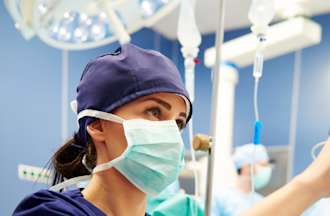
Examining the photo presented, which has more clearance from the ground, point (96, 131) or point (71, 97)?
point (71, 97)

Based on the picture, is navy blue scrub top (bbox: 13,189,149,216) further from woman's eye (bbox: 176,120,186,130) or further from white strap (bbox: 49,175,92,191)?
woman's eye (bbox: 176,120,186,130)

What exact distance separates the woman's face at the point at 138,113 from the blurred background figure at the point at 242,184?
139 centimetres

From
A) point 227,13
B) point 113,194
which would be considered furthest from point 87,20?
point 227,13

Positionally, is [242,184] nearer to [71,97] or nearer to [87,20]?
[71,97]

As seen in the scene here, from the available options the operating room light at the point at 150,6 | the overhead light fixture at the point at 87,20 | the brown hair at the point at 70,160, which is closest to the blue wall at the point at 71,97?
the overhead light fixture at the point at 87,20

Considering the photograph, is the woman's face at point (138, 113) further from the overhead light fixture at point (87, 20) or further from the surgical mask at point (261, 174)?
the surgical mask at point (261, 174)

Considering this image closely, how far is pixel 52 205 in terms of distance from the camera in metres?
0.79

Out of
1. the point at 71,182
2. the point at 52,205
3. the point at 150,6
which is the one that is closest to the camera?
the point at 52,205

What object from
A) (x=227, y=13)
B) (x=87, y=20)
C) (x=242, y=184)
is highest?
(x=227, y=13)

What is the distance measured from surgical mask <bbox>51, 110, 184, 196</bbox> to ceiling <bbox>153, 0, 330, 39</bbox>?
1671 mm

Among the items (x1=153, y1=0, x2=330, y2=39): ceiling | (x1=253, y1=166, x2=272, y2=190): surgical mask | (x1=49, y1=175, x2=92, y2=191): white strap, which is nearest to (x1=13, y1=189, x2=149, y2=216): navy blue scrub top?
(x1=49, y1=175, x2=92, y2=191): white strap

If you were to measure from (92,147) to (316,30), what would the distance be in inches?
55.5

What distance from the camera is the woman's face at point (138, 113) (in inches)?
35.5

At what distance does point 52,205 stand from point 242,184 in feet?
6.35
